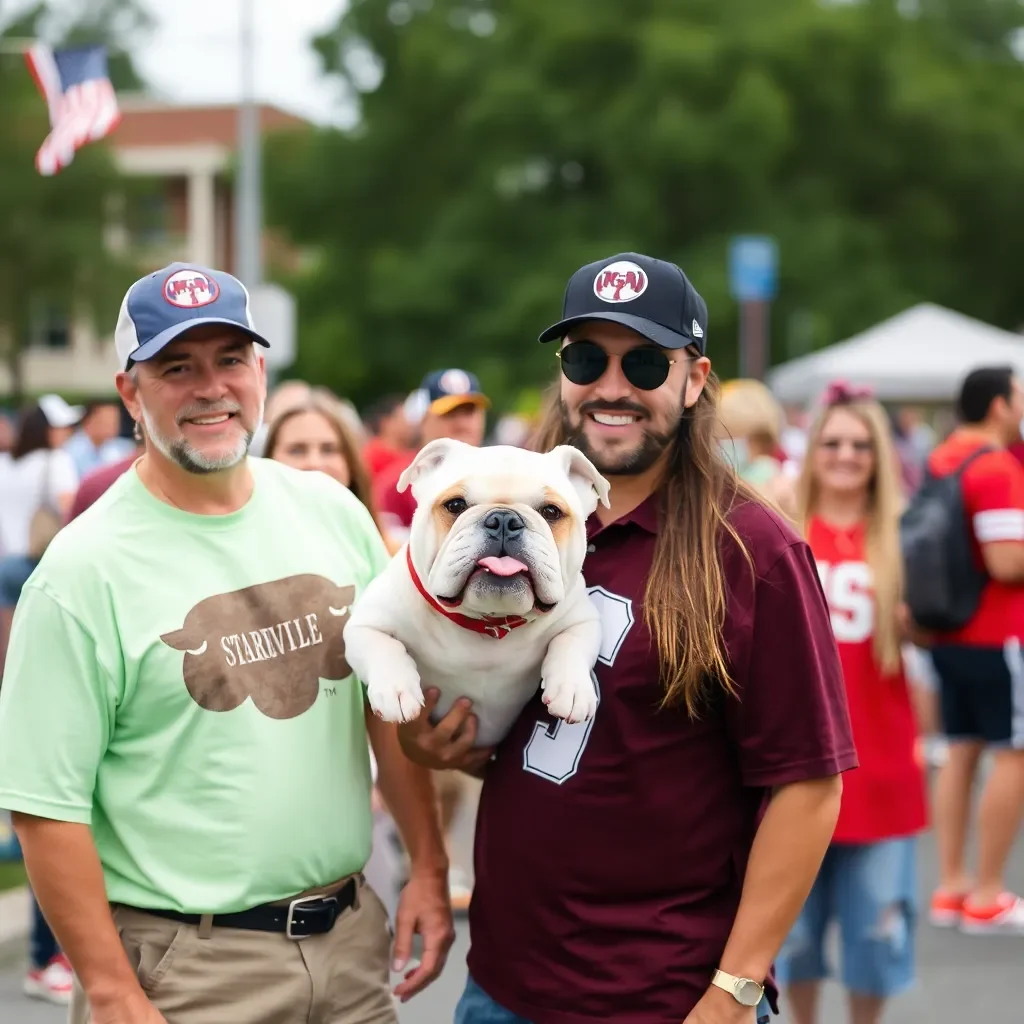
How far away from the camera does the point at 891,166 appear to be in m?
33.7

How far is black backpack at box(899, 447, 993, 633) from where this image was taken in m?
6.18

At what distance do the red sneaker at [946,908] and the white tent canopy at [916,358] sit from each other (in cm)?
1108

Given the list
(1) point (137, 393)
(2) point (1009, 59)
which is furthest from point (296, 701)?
(2) point (1009, 59)

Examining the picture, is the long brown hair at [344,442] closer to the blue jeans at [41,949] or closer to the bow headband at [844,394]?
the bow headband at [844,394]

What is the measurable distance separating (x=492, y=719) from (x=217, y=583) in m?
0.59

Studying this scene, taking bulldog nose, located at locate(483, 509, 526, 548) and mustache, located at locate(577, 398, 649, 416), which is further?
mustache, located at locate(577, 398, 649, 416)

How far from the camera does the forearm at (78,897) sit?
262cm

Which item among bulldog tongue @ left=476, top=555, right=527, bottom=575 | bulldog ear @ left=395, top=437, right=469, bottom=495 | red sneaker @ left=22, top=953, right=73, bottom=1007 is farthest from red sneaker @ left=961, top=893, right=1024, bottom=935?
bulldog tongue @ left=476, top=555, right=527, bottom=575

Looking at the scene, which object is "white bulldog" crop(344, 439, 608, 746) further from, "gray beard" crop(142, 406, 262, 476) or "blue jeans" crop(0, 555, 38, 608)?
"blue jeans" crop(0, 555, 38, 608)

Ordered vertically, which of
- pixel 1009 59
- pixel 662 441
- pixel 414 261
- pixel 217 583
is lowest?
pixel 217 583

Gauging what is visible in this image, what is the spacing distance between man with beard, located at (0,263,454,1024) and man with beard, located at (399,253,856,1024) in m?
0.32

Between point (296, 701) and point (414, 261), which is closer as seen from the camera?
point (296, 701)

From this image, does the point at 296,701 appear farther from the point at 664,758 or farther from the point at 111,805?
the point at 664,758

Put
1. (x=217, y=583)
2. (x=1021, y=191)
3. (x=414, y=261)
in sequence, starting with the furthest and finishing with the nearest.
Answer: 1. (x=1021, y=191)
2. (x=414, y=261)
3. (x=217, y=583)
